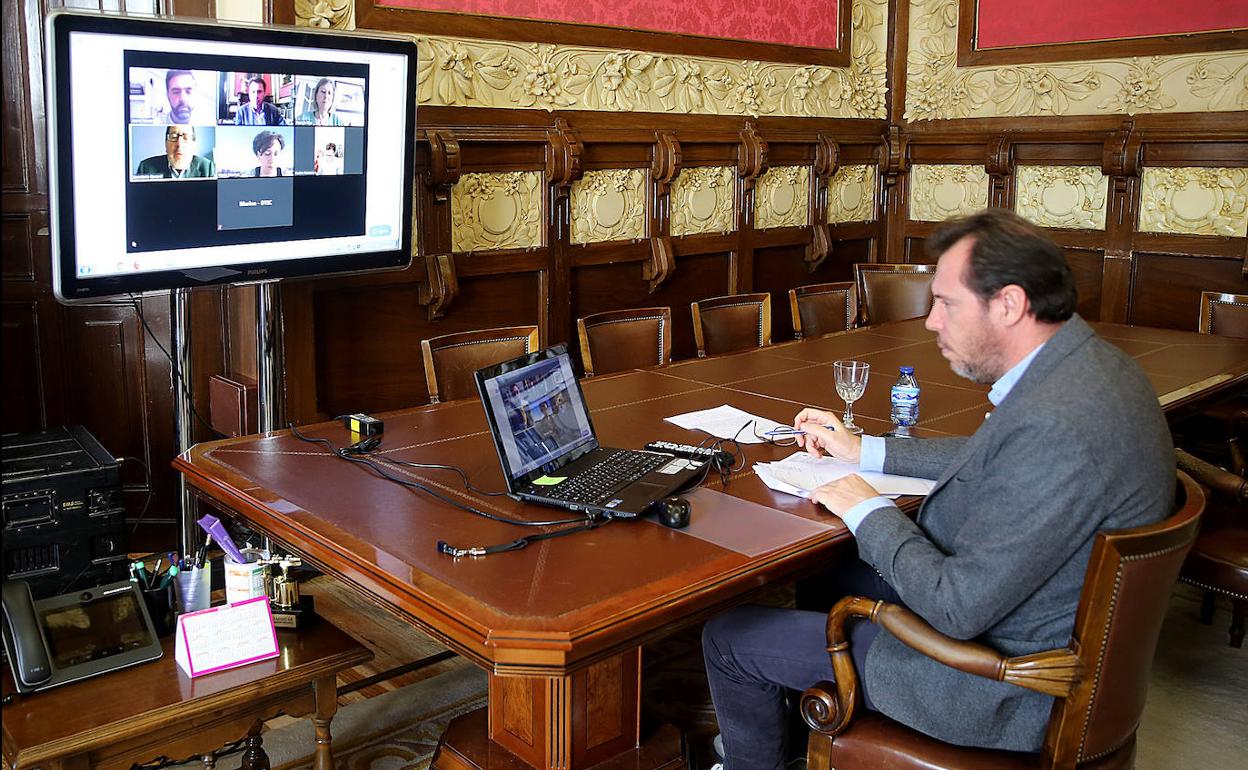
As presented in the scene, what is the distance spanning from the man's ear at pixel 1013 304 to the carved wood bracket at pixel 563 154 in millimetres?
2984

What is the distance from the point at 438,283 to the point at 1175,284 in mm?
3515

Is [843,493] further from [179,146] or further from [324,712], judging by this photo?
[179,146]

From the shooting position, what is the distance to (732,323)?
4.24 m

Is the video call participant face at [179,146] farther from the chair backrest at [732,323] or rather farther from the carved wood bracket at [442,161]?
the chair backrest at [732,323]

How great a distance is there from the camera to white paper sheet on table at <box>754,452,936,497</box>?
2.40 m

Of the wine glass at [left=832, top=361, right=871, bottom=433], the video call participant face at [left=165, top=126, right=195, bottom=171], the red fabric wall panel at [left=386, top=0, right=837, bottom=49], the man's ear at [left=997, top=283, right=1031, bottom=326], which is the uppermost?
the red fabric wall panel at [left=386, top=0, right=837, bottom=49]

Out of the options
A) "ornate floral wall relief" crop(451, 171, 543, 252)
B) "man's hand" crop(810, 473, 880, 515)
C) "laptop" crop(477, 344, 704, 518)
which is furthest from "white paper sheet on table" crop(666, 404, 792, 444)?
"ornate floral wall relief" crop(451, 171, 543, 252)

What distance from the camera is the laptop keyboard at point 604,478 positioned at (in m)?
2.27

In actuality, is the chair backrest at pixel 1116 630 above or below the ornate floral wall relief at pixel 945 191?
below

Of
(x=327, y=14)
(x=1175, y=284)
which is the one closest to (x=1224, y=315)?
(x=1175, y=284)

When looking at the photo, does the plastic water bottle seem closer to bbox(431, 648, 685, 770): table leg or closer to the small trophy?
bbox(431, 648, 685, 770): table leg

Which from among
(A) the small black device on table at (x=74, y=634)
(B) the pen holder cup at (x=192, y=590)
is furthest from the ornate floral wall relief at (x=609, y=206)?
(A) the small black device on table at (x=74, y=634)

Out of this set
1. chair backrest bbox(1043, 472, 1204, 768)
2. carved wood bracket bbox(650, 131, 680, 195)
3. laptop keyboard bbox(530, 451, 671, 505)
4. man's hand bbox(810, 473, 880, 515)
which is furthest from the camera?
carved wood bracket bbox(650, 131, 680, 195)

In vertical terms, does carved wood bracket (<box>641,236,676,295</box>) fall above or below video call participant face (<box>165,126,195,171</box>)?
below
